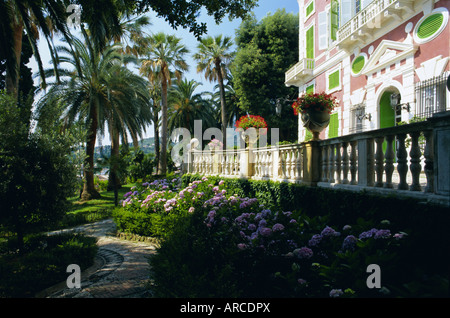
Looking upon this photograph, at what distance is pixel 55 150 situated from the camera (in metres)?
6.30

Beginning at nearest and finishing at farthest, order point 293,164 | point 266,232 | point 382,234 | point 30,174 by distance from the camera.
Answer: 1. point 382,234
2. point 266,232
3. point 30,174
4. point 293,164

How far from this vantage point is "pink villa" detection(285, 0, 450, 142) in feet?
28.1

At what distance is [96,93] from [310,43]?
1336cm

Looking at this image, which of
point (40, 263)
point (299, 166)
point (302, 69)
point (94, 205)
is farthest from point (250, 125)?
point (94, 205)

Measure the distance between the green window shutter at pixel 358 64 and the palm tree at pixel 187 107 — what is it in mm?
21846

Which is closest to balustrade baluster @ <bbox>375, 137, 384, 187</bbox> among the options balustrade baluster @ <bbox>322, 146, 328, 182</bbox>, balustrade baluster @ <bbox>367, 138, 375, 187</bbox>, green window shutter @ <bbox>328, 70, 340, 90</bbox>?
balustrade baluster @ <bbox>367, 138, 375, 187</bbox>

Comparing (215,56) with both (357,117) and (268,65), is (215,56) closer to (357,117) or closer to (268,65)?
(268,65)

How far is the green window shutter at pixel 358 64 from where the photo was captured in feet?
39.4

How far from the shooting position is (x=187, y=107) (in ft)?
106

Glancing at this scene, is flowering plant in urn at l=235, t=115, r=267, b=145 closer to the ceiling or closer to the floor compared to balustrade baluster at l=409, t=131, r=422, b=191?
closer to the ceiling

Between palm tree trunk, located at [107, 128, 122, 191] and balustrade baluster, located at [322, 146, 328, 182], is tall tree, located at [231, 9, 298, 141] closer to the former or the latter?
palm tree trunk, located at [107, 128, 122, 191]

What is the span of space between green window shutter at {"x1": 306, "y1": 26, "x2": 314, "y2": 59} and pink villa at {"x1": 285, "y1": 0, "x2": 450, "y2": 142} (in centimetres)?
6

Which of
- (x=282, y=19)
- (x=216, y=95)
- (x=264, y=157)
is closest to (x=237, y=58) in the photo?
(x=282, y=19)
